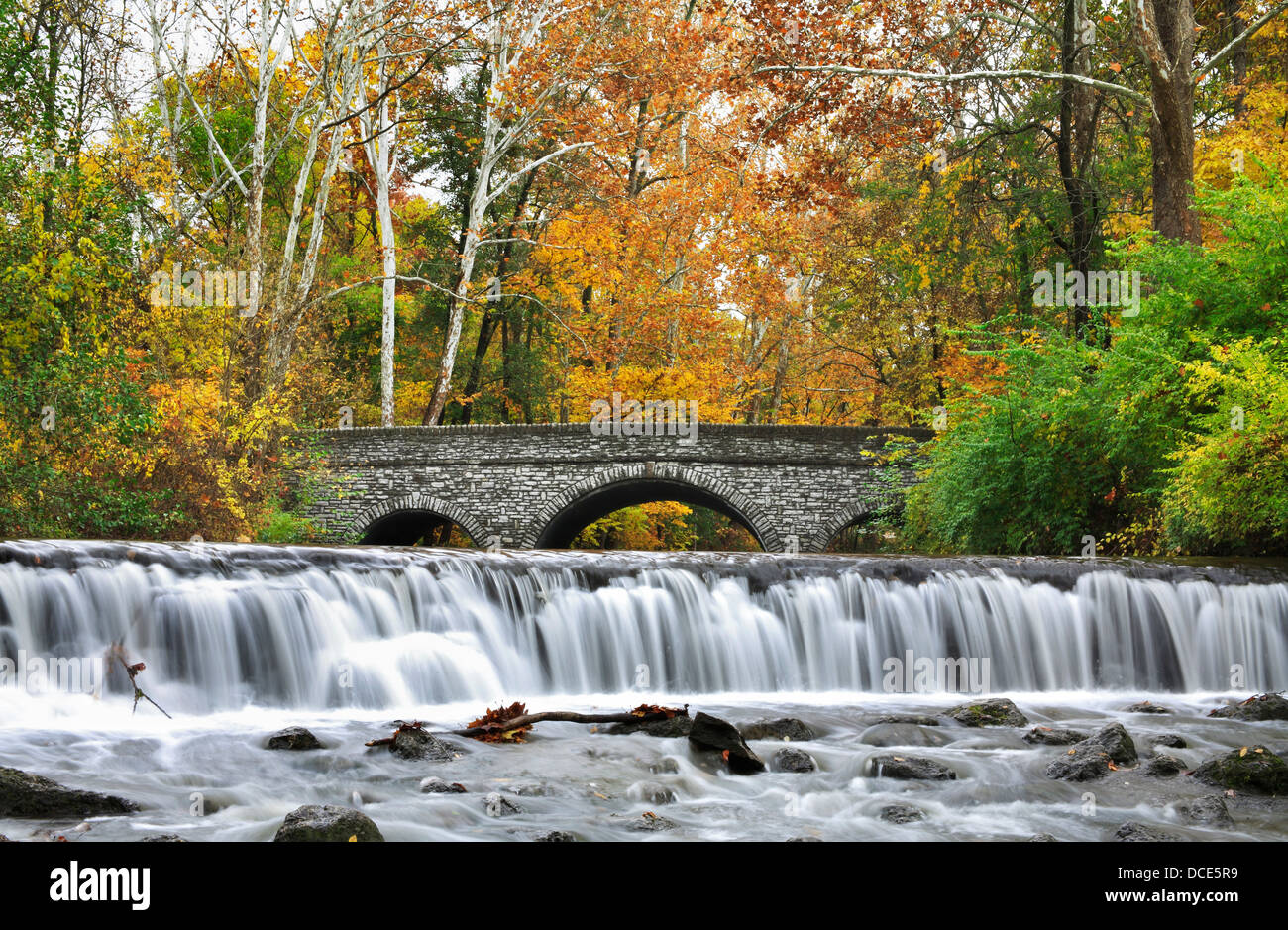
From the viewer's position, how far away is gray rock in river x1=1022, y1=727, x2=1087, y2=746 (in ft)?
25.5

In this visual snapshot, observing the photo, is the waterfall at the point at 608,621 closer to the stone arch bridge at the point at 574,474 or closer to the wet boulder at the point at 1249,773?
the wet boulder at the point at 1249,773

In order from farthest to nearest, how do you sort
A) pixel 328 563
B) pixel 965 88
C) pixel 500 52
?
pixel 500 52, pixel 965 88, pixel 328 563

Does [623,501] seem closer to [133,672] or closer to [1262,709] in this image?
[1262,709]

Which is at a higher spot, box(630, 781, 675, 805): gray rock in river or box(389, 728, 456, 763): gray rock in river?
box(389, 728, 456, 763): gray rock in river

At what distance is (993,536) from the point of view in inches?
650

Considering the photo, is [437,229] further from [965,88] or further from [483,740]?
[483,740]

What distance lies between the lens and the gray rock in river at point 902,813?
5.93 metres

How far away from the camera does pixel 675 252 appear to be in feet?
96.5

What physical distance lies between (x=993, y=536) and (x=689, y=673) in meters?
7.55

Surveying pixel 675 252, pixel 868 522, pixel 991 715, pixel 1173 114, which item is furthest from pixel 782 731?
pixel 675 252

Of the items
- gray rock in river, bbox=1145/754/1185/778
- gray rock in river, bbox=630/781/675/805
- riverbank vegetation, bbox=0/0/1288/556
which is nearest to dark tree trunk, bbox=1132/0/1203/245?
riverbank vegetation, bbox=0/0/1288/556

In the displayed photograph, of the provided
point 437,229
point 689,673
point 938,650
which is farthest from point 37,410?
point 437,229

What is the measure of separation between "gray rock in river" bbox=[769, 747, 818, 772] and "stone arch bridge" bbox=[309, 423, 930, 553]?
17.0 meters

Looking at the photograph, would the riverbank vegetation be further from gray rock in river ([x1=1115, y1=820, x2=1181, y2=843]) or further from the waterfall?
gray rock in river ([x1=1115, y1=820, x2=1181, y2=843])
